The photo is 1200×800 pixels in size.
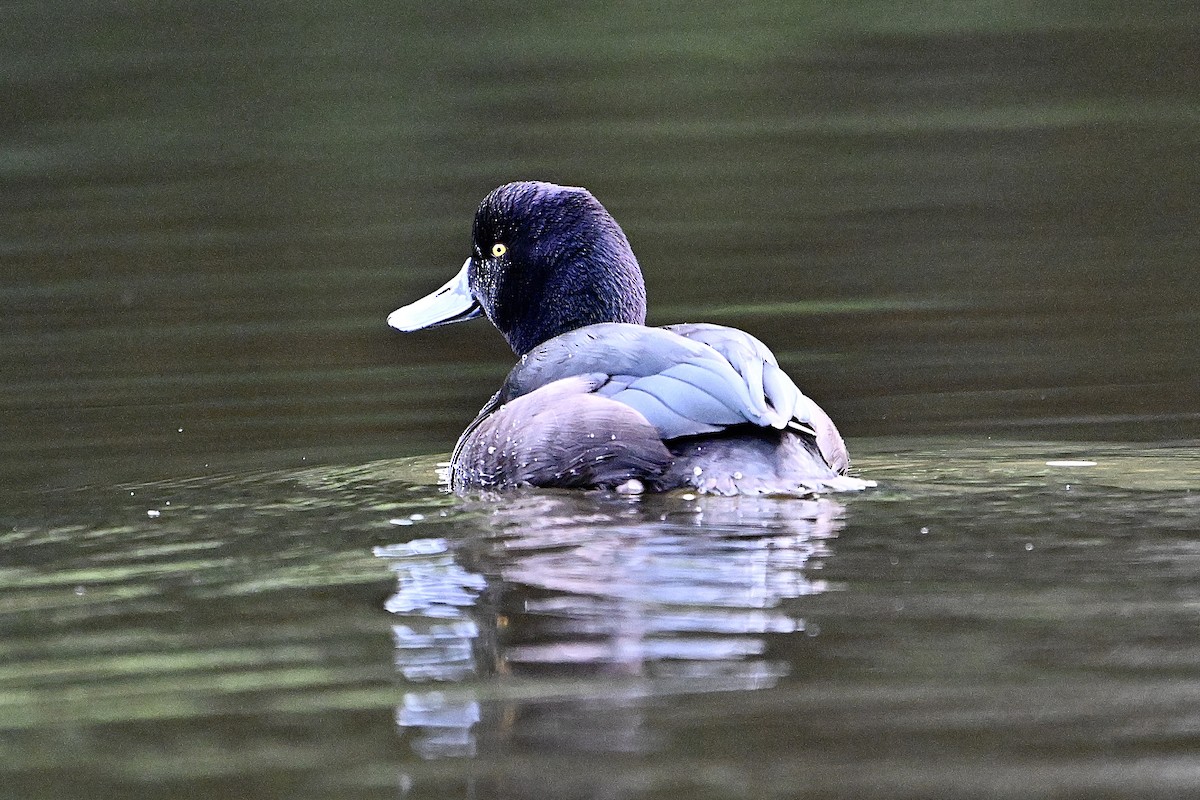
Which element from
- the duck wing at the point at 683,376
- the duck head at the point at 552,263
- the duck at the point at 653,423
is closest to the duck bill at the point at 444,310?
the duck head at the point at 552,263

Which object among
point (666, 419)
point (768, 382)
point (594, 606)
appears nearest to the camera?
point (594, 606)

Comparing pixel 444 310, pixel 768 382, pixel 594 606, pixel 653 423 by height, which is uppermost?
pixel 444 310

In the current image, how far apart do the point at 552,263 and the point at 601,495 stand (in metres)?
1.91

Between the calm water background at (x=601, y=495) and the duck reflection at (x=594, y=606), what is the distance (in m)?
0.02

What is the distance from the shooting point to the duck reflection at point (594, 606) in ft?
15.2

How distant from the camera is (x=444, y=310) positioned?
361 inches

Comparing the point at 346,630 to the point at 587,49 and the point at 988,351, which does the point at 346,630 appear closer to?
the point at 988,351

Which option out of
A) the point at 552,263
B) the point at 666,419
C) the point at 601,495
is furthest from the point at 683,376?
the point at 552,263

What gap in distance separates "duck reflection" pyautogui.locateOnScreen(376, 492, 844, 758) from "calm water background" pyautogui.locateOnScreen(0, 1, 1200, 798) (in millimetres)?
A: 20

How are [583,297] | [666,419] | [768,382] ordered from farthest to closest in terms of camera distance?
1. [583,297]
2. [768,382]
3. [666,419]

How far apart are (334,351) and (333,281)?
194 cm

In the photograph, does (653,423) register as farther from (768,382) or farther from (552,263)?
(552,263)

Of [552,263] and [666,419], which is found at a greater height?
[552,263]

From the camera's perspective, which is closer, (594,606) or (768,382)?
(594,606)
